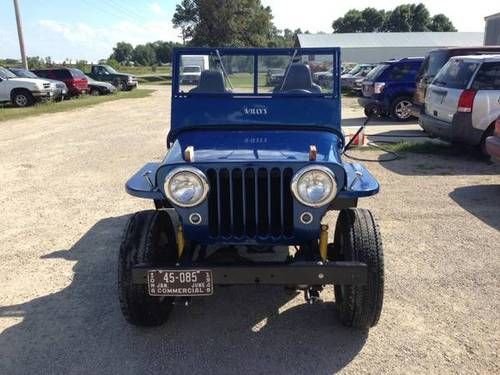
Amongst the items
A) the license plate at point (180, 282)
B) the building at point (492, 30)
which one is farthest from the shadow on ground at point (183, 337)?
the building at point (492, 30)

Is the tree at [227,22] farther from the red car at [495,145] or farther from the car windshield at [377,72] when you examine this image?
the red car at [495,145]

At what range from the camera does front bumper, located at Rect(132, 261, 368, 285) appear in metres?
2.97

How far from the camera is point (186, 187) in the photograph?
3113 millimetres

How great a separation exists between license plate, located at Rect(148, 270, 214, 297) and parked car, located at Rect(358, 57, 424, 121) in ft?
38.3

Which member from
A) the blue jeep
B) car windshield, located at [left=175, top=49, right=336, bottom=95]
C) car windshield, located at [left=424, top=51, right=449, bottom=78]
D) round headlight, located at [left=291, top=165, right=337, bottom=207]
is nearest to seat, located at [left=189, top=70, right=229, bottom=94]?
car windshield, located at [left=175, top=49, right=336, bottom=95]

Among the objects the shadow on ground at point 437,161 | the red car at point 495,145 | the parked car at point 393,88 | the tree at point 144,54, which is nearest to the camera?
the red car at point 495,145

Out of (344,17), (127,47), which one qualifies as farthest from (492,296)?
(127,47)

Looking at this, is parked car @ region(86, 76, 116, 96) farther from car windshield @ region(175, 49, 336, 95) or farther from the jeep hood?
the jeep hood

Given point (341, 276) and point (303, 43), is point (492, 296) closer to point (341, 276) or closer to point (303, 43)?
point (341, 276)

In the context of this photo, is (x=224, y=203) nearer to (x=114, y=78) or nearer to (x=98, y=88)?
(x=98, y=88)

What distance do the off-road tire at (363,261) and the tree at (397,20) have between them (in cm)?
9145

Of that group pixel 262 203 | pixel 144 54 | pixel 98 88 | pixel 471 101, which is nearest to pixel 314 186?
pixel 262 203

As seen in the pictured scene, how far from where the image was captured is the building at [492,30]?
→ 28.6 meters

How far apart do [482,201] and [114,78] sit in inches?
1104
